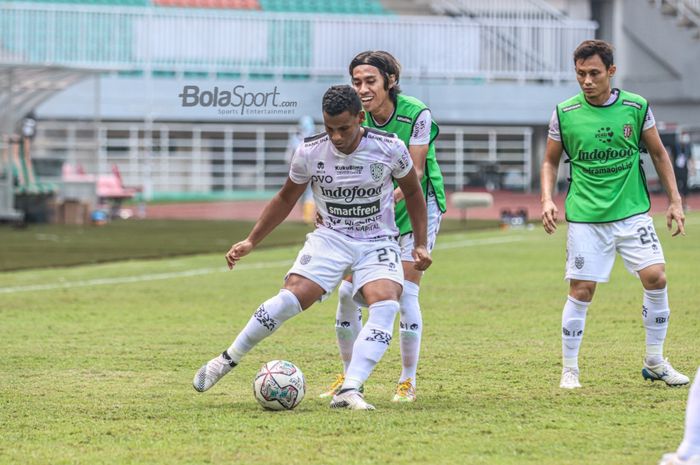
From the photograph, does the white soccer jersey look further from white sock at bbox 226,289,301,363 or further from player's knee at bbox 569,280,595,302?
player's knee at bbox 569,280,595,302

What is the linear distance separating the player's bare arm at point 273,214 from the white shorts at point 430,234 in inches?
31.0

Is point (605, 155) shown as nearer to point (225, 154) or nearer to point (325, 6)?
point (225, 154)

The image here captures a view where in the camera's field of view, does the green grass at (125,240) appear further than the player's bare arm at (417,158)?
Yes

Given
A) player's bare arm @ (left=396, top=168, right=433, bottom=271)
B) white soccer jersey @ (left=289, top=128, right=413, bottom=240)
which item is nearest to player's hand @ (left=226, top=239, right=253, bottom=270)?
white soccer jersey @ (left=289, top=128, right=413, bottom=240)

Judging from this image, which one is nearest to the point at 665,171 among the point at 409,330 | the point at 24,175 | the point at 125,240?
the point at 409,330

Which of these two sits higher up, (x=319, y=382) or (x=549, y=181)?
(x=549, y=181)

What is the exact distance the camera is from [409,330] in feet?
25.6

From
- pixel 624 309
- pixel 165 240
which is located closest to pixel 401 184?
pixel 624 309

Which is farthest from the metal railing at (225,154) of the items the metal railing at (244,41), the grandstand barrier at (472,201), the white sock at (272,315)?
the white sock at (272,315)

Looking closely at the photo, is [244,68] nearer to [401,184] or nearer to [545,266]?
[545,266]

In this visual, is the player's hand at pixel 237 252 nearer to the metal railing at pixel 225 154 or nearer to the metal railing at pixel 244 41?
the metal railing at pixel 244 41

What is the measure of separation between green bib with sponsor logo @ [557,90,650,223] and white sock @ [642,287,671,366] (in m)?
0.52

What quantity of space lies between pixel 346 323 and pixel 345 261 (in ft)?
2.45

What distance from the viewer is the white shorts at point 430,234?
796 cm
